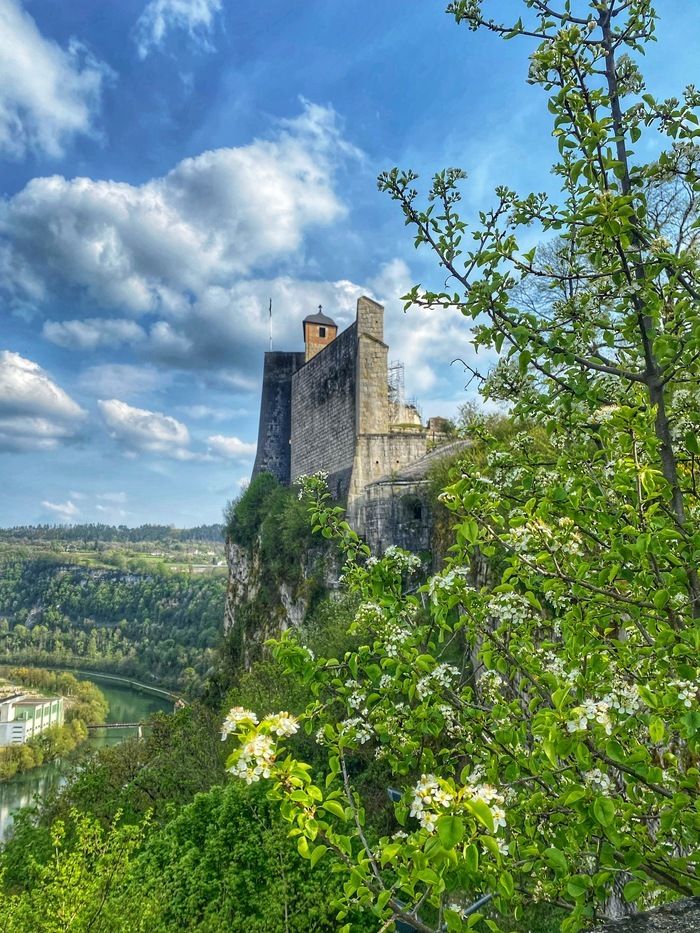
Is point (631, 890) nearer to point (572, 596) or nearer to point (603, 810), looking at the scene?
point (603, 810)

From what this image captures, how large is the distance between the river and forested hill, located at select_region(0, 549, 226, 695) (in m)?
4.87

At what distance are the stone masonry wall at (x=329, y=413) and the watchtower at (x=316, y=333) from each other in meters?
2.37

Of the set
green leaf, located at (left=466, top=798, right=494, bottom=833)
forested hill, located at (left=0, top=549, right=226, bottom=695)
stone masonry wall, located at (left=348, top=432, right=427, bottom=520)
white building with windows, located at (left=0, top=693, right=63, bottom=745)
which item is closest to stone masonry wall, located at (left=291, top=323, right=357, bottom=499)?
stone masonry wall, located at (left=348, top=432, right=427, bottom=520)

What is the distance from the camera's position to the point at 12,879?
12258mm

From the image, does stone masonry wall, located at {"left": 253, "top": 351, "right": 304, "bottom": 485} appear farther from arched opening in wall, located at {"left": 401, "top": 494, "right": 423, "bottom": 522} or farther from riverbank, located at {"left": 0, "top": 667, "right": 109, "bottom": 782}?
riverbank, located at {"left": 0, "top": 667, "right": 109, "bottom": 782}

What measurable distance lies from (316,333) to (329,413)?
754 cm

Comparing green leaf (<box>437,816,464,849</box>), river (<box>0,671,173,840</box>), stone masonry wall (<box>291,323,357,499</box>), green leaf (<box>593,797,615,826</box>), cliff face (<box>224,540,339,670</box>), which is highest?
stone masonry wall (<box>291,323,357,499</box>)

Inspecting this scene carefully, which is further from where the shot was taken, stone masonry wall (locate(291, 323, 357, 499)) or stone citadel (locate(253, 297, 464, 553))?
stone masonry wall (locate(291, 323, 357, 499))

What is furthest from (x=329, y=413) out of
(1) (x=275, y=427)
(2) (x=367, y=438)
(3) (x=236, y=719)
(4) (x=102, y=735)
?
(4) (x=102, y=735)

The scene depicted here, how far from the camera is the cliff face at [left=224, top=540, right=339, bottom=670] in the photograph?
17.5m

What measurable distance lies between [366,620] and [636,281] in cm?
233

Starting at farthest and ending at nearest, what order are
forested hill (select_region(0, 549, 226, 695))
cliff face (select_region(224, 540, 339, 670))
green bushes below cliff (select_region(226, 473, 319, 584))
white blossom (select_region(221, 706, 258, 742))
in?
forested hill (select_region(0, 549, 226, 695))
green bushes below cliff (select_region(226, 473, 319, 584))
cliff face (select_region(224, 540, 339, 670))
white blossom (select_region(221, 706, 258, 742))

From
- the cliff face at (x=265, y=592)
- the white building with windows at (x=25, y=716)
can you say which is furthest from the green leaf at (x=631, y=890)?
the white building with windows at (x=25, y=716)

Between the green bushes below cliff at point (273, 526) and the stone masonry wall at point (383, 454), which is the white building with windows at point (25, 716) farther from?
the stone masonry wall at point (383, 454)
